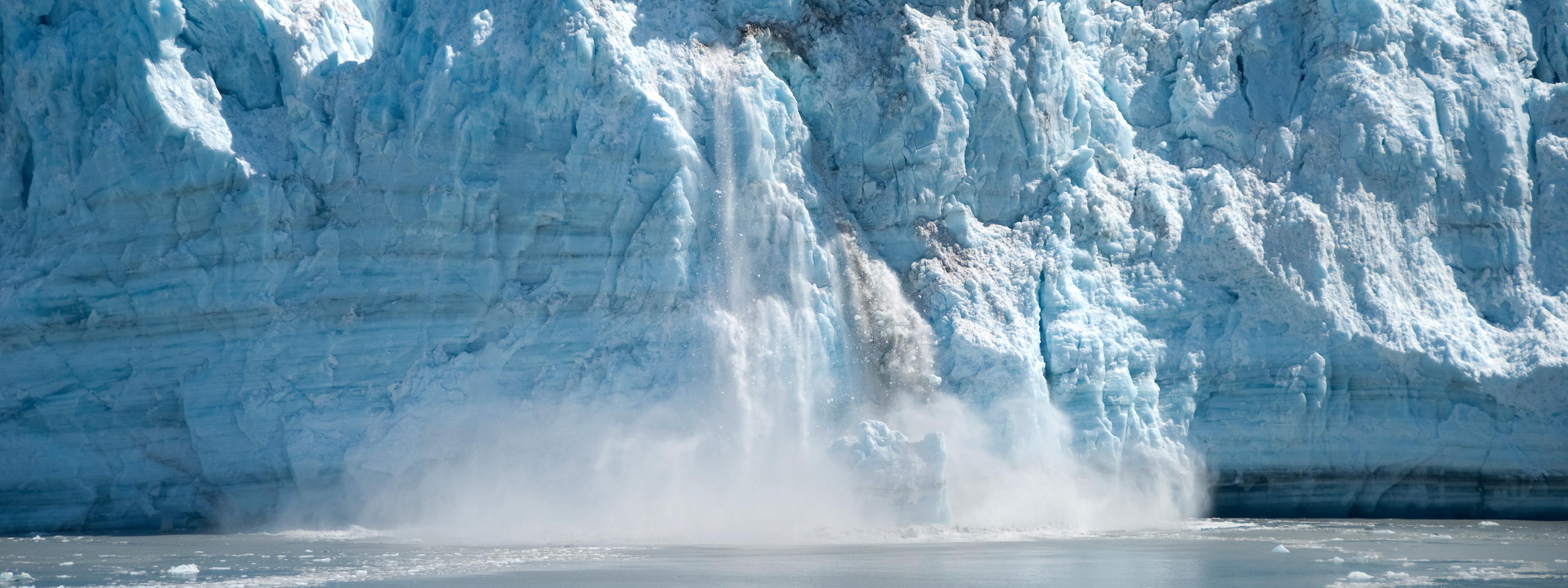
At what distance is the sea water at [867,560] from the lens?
11.0 metres

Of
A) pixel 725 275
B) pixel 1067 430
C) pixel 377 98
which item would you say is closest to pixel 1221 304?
pixel 1067 430

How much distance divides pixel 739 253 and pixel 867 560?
483cm

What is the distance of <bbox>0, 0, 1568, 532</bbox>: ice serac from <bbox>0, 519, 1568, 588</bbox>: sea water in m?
1.30

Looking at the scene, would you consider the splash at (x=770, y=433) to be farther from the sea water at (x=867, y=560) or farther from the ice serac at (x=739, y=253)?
the sea water at (x=867, y=560)

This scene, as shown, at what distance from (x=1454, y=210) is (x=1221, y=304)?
3027 millimetres

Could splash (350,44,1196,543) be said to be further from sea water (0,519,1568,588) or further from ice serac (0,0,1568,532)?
sea water (0,519,1568,588)

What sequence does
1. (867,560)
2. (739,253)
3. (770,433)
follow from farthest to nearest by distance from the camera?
(739,253), (770,433), (867,560)

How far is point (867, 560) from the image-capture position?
12.6 m

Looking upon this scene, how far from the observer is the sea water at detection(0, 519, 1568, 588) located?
36.1ft

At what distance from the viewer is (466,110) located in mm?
16469

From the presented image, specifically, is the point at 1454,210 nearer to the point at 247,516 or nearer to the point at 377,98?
the point at 377,98

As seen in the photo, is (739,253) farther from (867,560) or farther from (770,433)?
(867,560)

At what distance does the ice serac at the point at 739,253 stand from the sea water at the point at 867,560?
1297 mm

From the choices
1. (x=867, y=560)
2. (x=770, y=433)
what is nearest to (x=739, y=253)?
(x=770, y=433)
